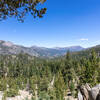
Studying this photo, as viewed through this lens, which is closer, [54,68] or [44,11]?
[44,11]

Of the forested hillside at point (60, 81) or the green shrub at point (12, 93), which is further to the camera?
the green shrub at point (12, 93)

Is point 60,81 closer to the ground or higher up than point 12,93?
higher up

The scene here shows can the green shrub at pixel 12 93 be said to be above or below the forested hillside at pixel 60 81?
below

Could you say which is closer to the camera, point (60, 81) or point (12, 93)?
point (60, 81)

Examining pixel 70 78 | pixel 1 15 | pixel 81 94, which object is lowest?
pixel 70 78

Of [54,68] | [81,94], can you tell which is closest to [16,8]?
[81,94]

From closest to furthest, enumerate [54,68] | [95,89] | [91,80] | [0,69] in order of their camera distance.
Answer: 1. [95,89]
2. [91,80]
3. [54,68]
4. [0,69]

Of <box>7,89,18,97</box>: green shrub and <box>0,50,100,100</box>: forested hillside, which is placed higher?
<box>0,50,100,100</box>: forested hillside

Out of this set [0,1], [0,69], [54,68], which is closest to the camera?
[0,1]

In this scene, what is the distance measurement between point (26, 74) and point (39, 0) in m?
96.3

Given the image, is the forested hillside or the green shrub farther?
the green shrub

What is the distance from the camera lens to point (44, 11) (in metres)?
7.03

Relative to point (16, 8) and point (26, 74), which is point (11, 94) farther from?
point (16, 8)

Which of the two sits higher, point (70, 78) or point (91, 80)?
point (91, 80)
